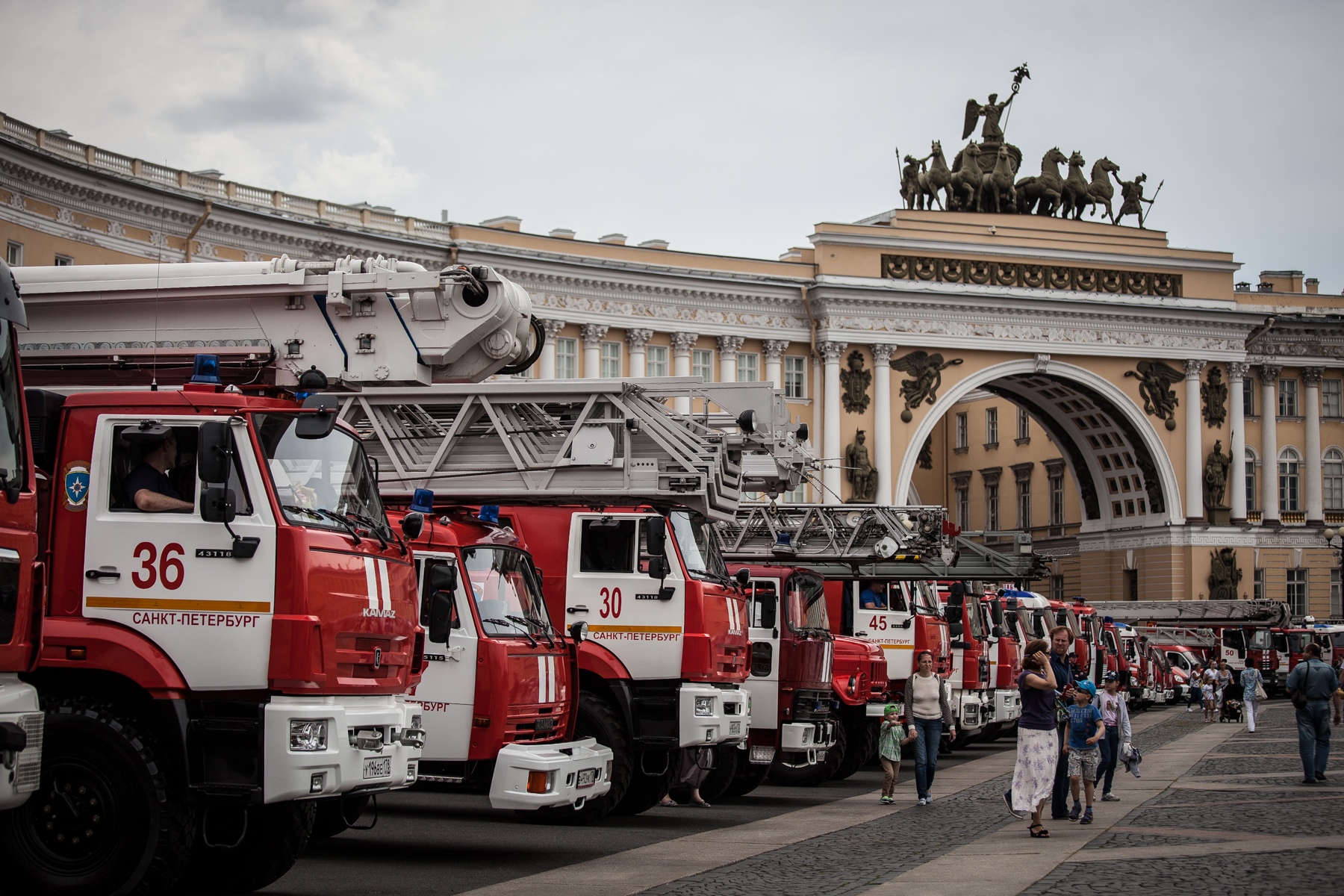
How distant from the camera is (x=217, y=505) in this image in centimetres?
995

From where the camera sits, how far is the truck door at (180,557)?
10.1 m

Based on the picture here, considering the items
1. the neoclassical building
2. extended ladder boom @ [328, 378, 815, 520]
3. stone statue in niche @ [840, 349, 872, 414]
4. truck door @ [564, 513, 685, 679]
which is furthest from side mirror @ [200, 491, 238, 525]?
stone statue in niche @ [840, 349, 872, 414]

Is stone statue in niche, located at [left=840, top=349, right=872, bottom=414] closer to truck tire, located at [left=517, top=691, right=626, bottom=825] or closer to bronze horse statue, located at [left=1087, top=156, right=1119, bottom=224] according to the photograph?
bronze horse statue, located at [left=1087, top=156, right=1119, bottom=224]

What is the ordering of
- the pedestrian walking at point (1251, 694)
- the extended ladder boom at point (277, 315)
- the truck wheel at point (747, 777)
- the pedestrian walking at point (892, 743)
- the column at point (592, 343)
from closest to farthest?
the extended ladder boom at point (277, 315)
the pedestrian walking at point (892, 743)
the truck wheel at point (747, 777)
the pedestrian walking at point (1251, 694)
the column at point (592, 343)

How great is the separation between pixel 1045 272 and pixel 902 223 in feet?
19.8

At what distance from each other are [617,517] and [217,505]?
6882 mm

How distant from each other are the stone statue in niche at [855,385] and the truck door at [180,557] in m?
50.7

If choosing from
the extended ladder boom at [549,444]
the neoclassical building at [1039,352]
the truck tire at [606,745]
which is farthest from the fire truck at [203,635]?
the neoclassical building at [1039,352]

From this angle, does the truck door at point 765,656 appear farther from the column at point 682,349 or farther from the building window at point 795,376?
the building window at point 795,376

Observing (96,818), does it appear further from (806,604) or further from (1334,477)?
(1334,477)

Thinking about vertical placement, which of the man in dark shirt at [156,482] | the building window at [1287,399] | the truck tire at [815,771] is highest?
the building window at [1287,399]

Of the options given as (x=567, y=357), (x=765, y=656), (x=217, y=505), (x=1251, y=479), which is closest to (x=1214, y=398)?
(x=1251, y=479)

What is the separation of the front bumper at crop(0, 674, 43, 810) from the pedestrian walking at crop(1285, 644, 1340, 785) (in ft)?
52.2

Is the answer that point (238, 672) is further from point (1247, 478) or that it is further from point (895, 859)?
point (1247, 478)
